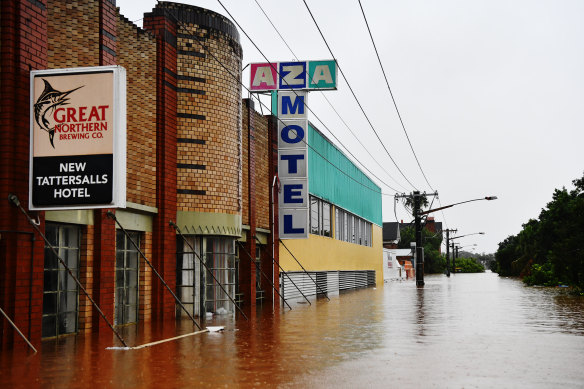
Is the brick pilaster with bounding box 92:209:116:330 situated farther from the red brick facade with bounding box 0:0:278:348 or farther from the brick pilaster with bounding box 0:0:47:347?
the brick pilaster with bounding box 0:0:47:347

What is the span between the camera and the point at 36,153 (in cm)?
1191

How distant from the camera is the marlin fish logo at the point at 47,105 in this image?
12.0m

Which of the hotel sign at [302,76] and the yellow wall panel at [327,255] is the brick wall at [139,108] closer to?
the hotel sign at [302,76]

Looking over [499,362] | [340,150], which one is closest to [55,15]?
[499,362]

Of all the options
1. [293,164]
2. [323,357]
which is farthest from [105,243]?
[293,164]

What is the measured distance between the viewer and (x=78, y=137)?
1205cm

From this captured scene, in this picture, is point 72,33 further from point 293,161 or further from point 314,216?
point 314,216

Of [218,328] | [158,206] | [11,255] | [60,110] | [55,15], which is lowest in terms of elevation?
[218,328]

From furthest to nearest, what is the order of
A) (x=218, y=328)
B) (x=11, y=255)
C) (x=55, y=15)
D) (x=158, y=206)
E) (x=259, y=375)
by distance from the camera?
(x=158, y=206) < (x=218, y=328) < (x=55, y=15) < (x=11, y=255) < (x=259, y=375)

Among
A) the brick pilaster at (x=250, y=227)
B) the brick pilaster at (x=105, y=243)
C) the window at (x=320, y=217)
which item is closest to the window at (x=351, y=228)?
the window at (x=320, y=217)

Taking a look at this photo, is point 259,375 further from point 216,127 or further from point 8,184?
point 216,127

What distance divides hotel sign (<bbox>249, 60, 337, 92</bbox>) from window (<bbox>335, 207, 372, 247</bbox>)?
33.3 feet

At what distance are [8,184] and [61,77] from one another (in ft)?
6.88

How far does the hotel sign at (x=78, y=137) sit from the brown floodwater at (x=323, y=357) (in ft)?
8.92
